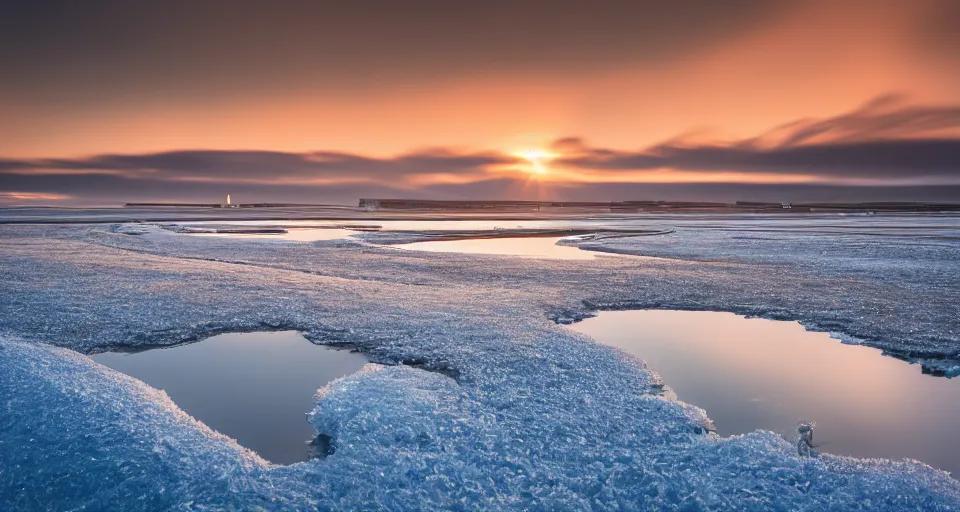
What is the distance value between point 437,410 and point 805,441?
2.39m

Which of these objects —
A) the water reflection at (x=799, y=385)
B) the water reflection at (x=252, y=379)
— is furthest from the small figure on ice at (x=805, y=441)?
the water reflection at (x=252, y=379)

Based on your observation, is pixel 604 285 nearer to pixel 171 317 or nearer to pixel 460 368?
pixel 460 368

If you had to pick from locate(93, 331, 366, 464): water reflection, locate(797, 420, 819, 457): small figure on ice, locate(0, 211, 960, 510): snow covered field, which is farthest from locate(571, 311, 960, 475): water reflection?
locate(93, 331, 366, 464): water reflection

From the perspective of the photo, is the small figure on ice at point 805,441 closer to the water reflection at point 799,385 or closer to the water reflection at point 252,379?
the water reflection at point 799,385

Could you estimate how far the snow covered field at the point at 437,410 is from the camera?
8.74ft

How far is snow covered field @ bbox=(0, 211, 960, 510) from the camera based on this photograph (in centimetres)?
266

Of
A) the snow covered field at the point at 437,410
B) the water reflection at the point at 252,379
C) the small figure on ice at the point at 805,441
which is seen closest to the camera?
the snow covered field at the point at 437,410

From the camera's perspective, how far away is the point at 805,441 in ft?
10.8

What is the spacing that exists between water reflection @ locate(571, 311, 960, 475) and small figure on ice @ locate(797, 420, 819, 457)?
0.07 m

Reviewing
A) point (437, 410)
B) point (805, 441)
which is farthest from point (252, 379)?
point (805, 441)

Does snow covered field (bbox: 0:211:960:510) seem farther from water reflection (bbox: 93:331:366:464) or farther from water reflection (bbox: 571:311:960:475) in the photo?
water reflection (bbox: 571:311:960:475)

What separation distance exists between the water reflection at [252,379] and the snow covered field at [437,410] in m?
0.21

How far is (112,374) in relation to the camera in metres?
4.21

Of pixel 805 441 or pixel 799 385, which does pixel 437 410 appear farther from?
pixel 799 385
